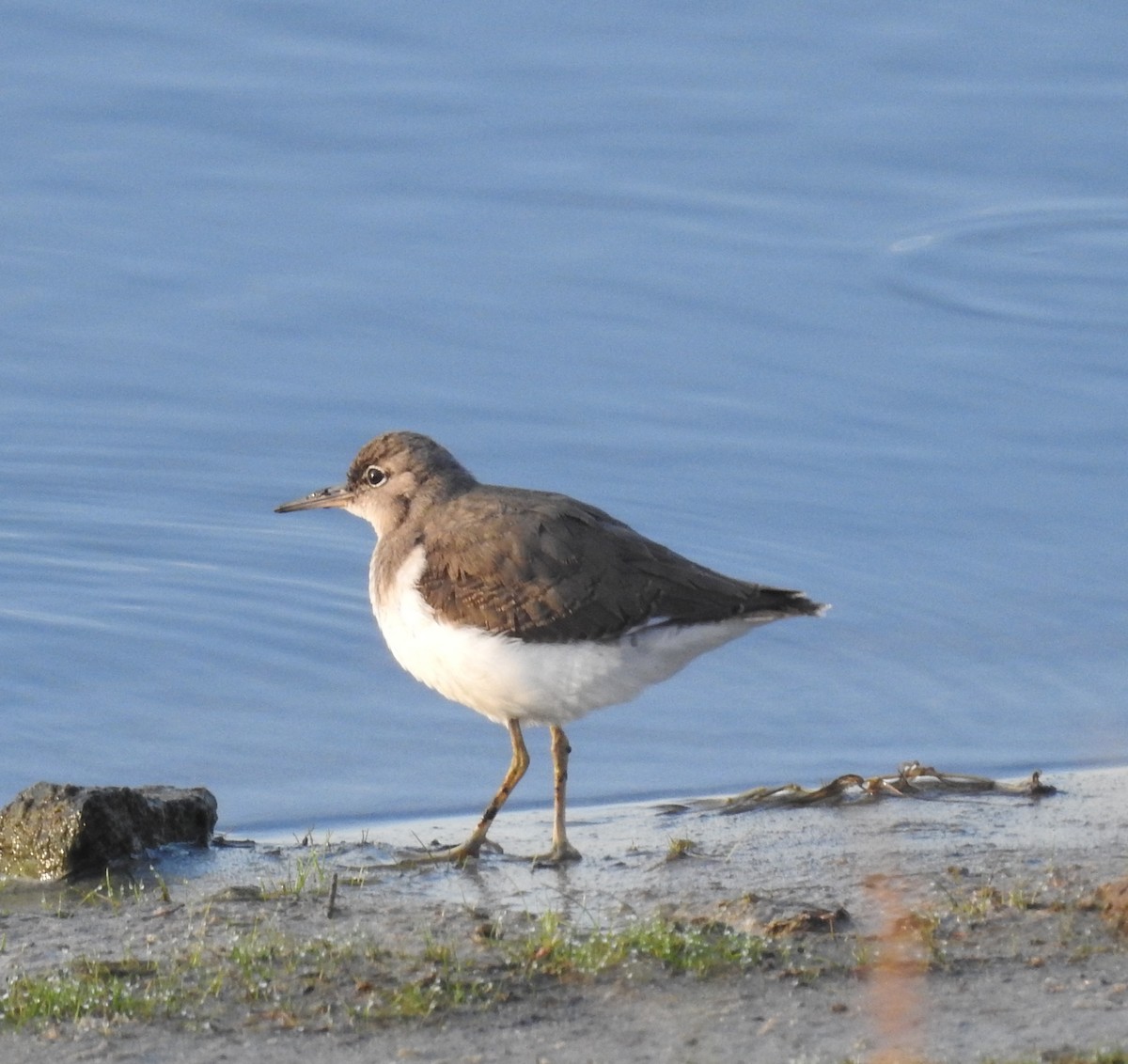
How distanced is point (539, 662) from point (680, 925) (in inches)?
54.3

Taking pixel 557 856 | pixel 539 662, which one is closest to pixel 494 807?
pixel 557 856

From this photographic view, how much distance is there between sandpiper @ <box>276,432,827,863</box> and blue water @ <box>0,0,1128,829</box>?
3.42 feet

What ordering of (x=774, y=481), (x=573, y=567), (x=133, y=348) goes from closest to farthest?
(x=573, y=567) → (x=774, y=481) → (x=133, y=348)

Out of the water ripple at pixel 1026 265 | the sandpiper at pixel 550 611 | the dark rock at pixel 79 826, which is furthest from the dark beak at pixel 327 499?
the water ripple at pixel 1026 265

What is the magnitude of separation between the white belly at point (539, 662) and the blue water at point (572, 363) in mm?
1014

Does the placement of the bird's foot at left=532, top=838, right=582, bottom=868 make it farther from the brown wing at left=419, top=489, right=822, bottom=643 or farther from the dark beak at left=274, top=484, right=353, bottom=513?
the dark beak at left=274, top=484, right=353, bottom=513

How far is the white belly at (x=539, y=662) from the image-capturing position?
22.1ft

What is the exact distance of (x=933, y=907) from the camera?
5770 mm

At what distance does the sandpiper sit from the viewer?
6.75 m

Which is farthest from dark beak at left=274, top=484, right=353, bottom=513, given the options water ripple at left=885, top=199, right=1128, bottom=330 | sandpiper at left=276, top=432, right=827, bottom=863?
water ripple at left=885, top=199, right=1128, bottom=330

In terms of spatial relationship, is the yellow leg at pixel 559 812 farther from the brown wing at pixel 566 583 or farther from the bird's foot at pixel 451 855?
the brown wing at pixel 566 583

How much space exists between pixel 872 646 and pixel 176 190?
5.34 m

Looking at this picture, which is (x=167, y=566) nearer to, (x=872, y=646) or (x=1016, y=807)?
(x=872, y=646)

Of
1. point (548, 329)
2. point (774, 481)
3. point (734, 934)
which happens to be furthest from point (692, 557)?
point (734, 934)
